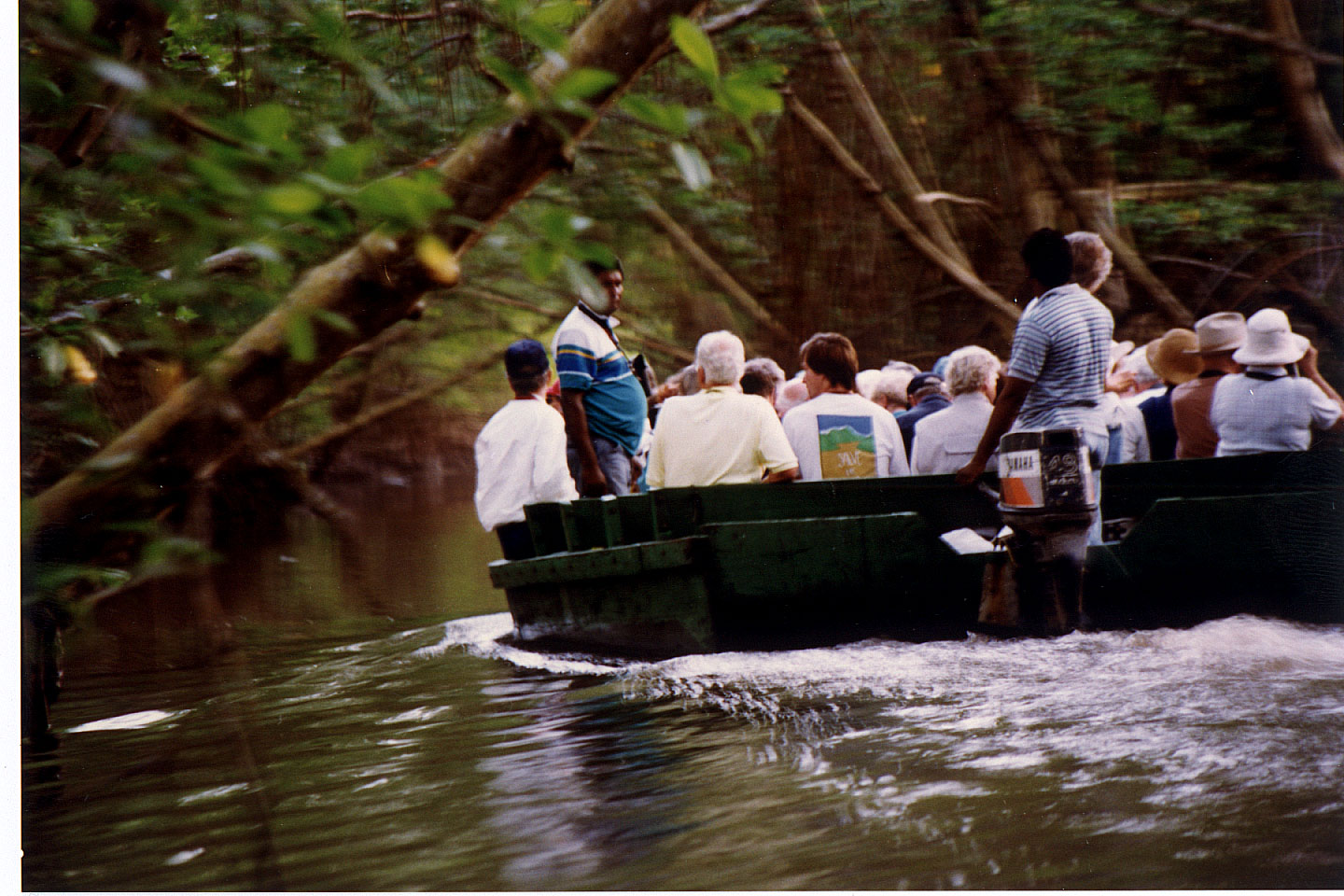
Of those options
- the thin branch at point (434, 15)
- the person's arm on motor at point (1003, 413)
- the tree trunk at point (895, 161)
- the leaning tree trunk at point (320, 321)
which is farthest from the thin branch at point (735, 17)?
the leaning tree trunk at point (320, 321)

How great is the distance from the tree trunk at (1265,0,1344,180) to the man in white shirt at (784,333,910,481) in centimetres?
442

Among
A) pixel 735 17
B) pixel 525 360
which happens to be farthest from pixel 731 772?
pixel 735 17

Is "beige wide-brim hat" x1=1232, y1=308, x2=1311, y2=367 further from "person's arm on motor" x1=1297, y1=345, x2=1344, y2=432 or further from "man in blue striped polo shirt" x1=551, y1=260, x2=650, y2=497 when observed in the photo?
"man in blue striped polo shirt" x1=551, y1=260, x2=650, y2=497

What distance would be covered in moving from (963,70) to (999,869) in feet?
24.6

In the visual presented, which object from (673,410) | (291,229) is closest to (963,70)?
(673,410)

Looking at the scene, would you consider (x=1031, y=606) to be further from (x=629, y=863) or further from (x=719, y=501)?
(x=629, y=863)

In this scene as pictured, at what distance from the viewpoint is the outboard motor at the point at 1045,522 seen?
3.51 meters

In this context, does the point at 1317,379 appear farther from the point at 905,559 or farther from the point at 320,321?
the point at 320,321

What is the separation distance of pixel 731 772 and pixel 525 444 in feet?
7.32

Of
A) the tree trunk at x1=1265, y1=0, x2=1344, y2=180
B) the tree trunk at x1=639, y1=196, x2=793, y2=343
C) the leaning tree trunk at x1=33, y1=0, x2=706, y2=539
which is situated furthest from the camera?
the tree trunk at x1=639, y1=196, x2=793, y2=343

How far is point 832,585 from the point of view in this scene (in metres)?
4.33

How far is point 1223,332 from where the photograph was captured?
470cm

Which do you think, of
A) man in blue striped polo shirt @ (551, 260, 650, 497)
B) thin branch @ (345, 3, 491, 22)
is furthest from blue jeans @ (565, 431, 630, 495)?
thin branch @ (345, 3, 491, 22)

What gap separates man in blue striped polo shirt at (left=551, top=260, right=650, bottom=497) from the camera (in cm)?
485
